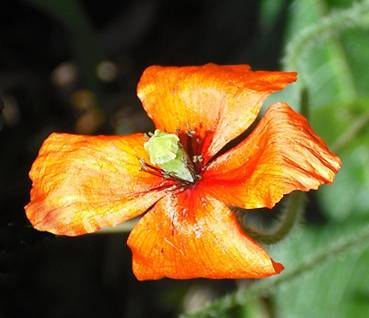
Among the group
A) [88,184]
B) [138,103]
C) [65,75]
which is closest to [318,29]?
[88,184]

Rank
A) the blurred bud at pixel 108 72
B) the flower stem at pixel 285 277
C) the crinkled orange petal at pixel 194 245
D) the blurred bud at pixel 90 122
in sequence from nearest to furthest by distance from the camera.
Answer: the crinkled orange petal at pixel 194 245 → the flower stem at pixel 285 277 → the blurred bud at pixel 90 122 → the blurred bud at pixel 108 72

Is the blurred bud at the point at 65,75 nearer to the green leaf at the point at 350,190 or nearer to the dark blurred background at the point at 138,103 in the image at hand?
the dark blurred background at the point at 138,103

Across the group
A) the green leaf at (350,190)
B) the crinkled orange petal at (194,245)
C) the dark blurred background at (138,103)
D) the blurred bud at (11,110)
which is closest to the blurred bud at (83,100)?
the dark blurred background at (138,103)

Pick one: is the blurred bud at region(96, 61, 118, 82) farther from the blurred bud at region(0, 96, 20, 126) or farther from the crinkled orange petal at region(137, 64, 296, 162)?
the crinkled orange petal at region(137, 64, 296, 162)

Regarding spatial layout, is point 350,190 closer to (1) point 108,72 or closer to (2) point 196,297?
(2) point 196,297

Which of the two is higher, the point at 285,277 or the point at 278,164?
the point at 278,164

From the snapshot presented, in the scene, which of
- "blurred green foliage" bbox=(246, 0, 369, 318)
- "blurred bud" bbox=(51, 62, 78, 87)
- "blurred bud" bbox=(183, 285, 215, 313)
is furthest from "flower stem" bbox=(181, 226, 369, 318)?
"blurred bud" bbox=(51, 62, 78, 87)
